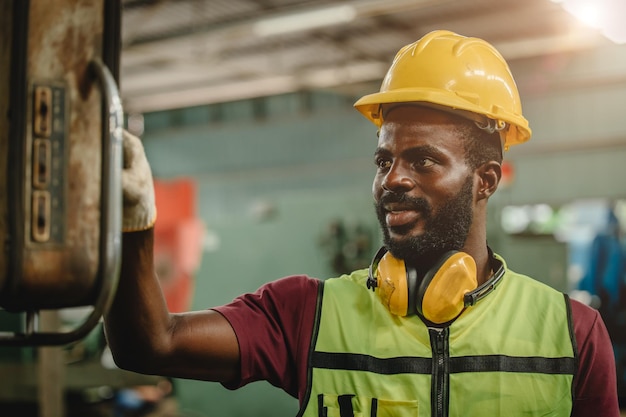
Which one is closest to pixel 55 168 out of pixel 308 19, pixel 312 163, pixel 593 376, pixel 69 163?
pixel 69 163

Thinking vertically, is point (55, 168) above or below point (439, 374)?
above

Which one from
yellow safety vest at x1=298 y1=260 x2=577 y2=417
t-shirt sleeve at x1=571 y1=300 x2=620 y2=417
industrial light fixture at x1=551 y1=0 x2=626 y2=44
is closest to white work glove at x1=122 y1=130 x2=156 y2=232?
yellow safety vest at x1=298 y1=260 x2=577 y2=417

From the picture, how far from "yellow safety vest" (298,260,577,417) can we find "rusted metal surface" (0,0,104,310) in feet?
2.46

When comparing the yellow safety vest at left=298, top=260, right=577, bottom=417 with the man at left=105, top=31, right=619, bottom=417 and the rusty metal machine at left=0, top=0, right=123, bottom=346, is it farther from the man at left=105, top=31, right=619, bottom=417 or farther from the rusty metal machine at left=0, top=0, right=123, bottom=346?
the rusty metal machine at left=0, top=0, right=123, bottom=346

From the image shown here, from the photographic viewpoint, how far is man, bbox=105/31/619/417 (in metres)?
1.56

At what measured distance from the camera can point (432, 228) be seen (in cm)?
163

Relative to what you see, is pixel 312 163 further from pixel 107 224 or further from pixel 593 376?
pixel 107 224

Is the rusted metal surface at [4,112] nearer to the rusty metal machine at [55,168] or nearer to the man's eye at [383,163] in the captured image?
the rusty metal machine at [55,168]

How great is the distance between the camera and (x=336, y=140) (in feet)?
35.4

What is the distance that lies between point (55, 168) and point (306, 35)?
304 inches

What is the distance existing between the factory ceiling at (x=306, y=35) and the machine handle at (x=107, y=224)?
444 cm

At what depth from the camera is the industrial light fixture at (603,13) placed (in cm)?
Answer: 362

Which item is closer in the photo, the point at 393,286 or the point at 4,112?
the point at 4,112

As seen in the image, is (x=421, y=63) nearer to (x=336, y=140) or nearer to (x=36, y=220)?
(x=36, y=220)
